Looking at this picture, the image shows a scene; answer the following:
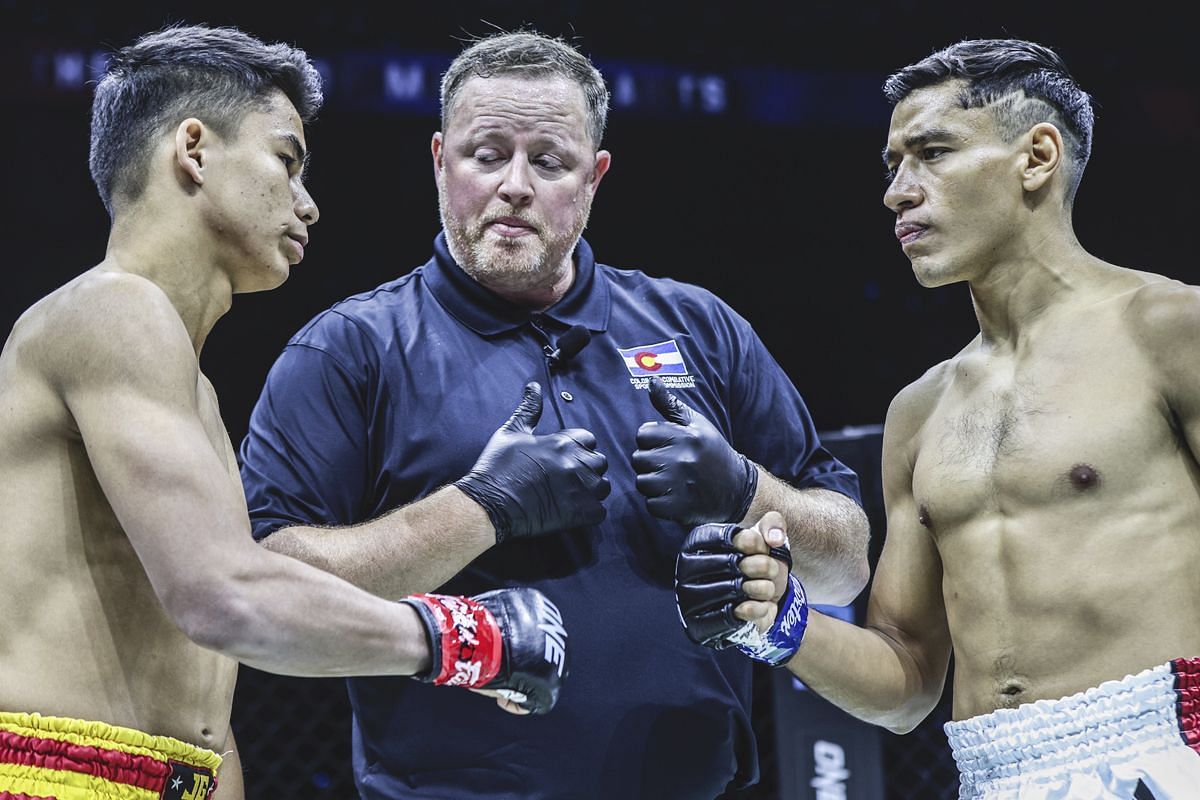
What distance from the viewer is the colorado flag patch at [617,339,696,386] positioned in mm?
2109

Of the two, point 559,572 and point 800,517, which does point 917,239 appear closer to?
point 800,517

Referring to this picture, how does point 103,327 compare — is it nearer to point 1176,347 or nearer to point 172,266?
point 172,266

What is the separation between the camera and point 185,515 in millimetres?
1355

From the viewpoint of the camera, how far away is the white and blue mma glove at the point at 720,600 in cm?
183

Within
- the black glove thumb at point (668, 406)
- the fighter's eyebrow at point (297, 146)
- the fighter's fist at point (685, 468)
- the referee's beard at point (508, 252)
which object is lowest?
the fighter's fist at point (685, 468)

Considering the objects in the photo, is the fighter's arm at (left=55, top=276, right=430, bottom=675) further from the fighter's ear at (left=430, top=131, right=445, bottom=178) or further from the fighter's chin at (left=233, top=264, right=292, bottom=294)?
the fighter's ear at (left=430, top=131, right=445, bottom=178)

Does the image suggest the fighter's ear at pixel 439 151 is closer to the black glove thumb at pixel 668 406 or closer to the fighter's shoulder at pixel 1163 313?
the black glove thumb at pixel 668 406

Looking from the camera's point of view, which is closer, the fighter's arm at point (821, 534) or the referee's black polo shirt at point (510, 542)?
the referee's black polo shirt at point (510, 542)

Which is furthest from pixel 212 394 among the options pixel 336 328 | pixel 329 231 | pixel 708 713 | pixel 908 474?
pixel 329 231

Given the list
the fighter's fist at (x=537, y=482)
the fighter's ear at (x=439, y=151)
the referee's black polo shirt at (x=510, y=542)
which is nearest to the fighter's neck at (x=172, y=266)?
the referee's black polo shirt at (x=510, y=542)

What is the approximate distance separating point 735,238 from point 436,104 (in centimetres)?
123

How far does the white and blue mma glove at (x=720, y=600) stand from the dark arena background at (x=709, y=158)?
73.2 inches

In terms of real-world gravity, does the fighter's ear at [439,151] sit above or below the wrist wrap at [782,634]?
above

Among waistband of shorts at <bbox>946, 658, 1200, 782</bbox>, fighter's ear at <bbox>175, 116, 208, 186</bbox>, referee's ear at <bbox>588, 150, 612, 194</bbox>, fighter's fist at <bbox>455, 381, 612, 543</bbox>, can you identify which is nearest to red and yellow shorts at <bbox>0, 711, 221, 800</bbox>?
fighter's fist at <bbox>455, 381, 612, 543</bbox>
